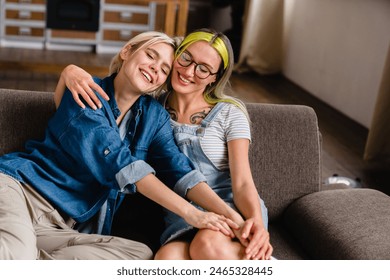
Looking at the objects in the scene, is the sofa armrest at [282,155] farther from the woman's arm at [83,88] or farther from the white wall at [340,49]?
the white wall at [340,49]

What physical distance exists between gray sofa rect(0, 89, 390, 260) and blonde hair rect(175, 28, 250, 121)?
5.4 inches

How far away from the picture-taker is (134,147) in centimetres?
179

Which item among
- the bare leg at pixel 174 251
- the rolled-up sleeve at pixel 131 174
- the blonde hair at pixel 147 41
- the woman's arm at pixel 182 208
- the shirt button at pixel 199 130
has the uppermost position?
the blonde hair at pixel 147 41

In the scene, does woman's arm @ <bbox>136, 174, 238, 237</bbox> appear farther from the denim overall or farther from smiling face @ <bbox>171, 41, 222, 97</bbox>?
smiling face @ <bbox>171, 41, 222, 97</bbox>

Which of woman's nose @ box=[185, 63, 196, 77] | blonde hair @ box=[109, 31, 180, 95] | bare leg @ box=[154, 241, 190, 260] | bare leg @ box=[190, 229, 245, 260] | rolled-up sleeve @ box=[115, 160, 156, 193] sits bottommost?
bare leg @ box=[154, 241, 190, 260]

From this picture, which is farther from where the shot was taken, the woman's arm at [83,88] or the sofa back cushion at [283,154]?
the sofa back cushion at [283,154]

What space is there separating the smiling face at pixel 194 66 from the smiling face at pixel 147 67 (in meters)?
0.03

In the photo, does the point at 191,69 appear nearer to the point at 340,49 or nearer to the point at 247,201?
the point at 247,201

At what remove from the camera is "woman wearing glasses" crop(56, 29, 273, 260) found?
5.65ft

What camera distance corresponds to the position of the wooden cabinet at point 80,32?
18.5 ft

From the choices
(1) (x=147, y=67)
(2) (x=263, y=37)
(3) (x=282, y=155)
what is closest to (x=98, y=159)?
(1) (x=147, y=67)

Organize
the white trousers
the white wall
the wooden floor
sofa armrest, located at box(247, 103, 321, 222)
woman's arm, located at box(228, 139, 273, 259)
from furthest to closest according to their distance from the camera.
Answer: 1. the white wall
2. the wooden floor
3. sofa armrest, located at box(247, 103, 321, 222)
4. woman's arm, located at box(228, 139, 273, 259)
5. the white trousers

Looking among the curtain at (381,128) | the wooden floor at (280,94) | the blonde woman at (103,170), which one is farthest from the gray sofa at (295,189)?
the curtain at (381,128)

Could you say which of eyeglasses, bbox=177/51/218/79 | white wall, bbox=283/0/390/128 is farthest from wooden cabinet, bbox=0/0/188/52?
eyeglasses, bbox=177/51/218/79
